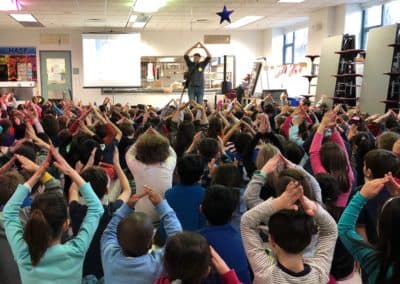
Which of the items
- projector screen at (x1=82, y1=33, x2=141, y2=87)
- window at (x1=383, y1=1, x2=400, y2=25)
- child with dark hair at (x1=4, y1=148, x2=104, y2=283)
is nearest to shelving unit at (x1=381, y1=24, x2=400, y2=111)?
window at (x1=383, y1=1, x2=400, y2=25)

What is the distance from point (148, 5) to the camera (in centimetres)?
927

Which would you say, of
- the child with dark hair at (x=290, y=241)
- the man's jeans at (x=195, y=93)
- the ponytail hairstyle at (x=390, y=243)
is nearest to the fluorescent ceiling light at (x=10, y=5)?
the man's jeans at (x=195, y=93)

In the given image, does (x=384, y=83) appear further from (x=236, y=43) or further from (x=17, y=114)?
(x=236, y=43)

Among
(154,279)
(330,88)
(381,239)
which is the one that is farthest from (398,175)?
(330,88)

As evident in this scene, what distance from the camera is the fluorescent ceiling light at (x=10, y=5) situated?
8.42 meters

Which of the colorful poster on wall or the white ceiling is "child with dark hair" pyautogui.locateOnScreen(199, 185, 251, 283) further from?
the colorful poster on wall

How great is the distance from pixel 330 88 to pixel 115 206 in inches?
320

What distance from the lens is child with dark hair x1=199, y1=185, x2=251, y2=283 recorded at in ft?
5.60

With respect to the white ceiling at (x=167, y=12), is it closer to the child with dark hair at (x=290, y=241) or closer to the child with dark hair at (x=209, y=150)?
the child with dark hair at (x=209, y=150)

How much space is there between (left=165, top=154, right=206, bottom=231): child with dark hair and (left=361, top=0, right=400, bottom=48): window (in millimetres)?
7419

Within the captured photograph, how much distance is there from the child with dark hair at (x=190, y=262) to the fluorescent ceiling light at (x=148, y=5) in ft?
26.5

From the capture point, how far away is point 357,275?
2.39 metres

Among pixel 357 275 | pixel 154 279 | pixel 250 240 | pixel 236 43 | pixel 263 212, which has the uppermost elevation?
pixel 236 43

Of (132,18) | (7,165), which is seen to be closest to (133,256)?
(7,165)
